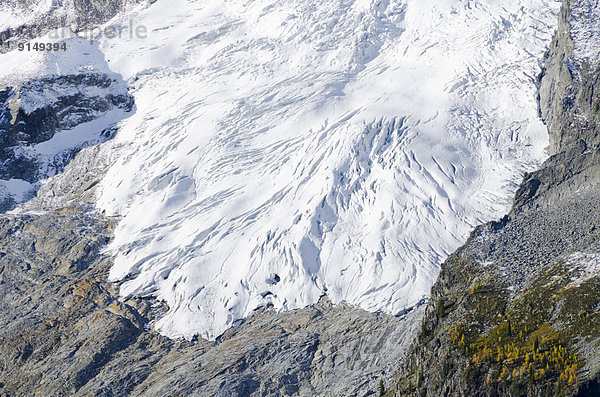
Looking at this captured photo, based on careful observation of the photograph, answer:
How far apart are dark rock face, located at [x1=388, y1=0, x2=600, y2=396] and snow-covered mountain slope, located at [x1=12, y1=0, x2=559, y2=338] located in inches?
491

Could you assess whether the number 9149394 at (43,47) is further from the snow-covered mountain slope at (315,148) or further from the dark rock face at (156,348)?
the dark rock face at (156,348)

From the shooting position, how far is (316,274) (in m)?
57.0

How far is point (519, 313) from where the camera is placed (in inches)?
1394

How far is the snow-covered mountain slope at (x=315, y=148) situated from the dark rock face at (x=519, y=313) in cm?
1247

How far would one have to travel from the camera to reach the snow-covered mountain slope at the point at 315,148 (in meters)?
57.3

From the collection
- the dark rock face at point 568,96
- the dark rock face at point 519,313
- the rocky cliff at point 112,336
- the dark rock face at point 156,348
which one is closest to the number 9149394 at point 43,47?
the rocky cliff at point 112,336

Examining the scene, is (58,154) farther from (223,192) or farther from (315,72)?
(315,72)

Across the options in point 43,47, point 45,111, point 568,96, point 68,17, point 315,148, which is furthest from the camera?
point 68,17

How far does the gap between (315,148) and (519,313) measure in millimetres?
34956

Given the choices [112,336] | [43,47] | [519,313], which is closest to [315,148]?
[112,336]

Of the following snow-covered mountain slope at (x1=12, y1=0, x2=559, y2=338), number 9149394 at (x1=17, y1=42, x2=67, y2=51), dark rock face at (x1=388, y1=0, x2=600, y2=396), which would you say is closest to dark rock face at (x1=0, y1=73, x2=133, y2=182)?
snow-covered mountain slope at (x1=12, y1=0, x2=559, y2=338)

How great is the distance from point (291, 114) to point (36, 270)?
2600 centimetres

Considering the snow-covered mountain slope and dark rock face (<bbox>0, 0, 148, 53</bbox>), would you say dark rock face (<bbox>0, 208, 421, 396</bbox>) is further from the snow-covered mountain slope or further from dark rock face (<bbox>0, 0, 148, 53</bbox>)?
dark rock face (<bbox>0, 0, 148, 53</bbox>)

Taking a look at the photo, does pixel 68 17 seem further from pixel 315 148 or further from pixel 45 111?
pixel 315 148
